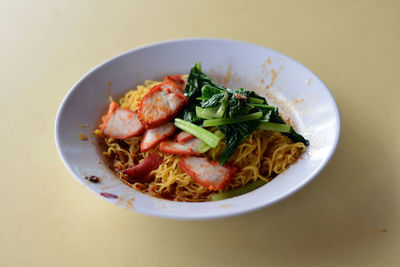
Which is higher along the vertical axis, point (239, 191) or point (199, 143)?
point (199, 143)

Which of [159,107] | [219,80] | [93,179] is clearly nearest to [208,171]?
[159,107]

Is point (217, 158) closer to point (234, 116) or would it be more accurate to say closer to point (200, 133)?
point (200, 133)

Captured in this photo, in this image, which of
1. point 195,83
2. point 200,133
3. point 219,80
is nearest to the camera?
point 200,133

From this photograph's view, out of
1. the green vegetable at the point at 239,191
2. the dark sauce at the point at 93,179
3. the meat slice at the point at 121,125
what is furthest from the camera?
the meat slice at the point at 121,125

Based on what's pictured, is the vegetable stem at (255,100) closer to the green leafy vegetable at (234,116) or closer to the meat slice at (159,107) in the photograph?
the green leafy vegetable at (234,116)

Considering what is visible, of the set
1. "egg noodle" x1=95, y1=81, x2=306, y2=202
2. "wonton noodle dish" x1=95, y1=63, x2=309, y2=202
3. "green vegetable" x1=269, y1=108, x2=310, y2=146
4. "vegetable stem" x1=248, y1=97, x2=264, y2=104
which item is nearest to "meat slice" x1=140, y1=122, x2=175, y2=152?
"wonton noodle dish" x1=95, y1=63, x2=309, y2=202

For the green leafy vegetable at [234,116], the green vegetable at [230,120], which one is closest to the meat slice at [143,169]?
the green leafy vegetable at [234,116]
